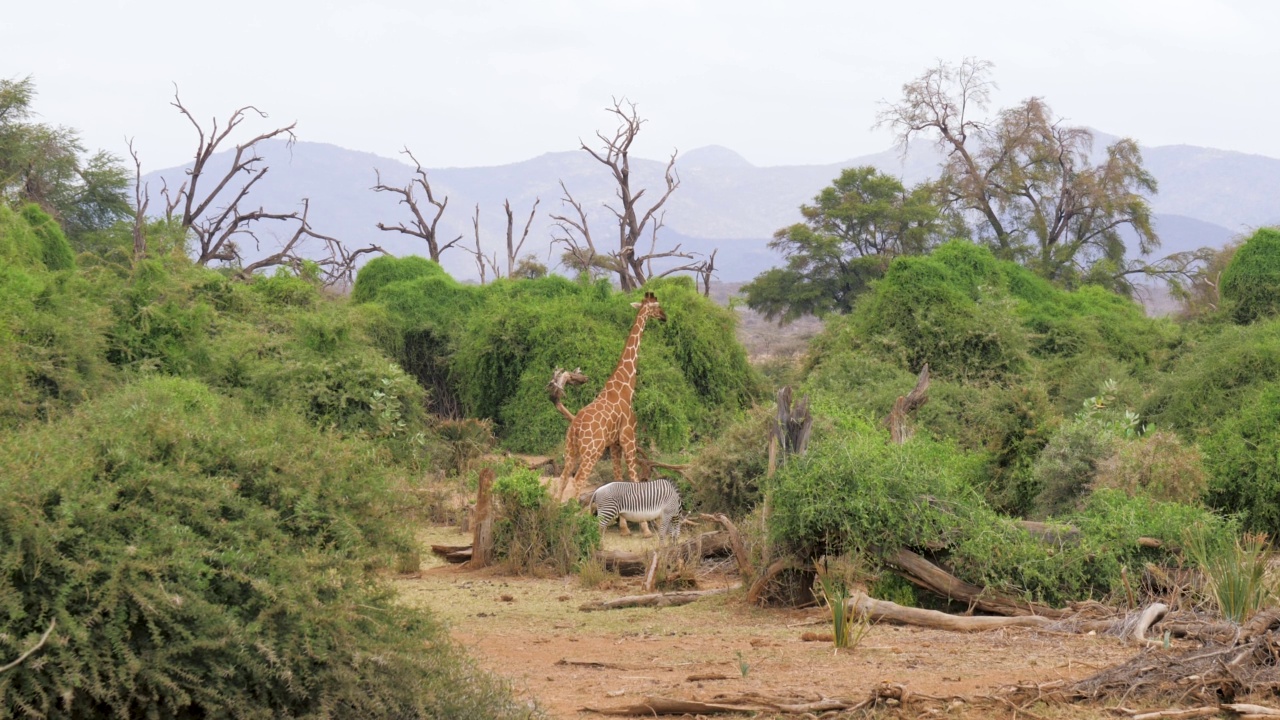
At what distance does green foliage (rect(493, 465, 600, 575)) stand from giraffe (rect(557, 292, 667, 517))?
64.8 inches

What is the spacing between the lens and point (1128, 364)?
21984mm

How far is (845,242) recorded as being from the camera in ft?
138

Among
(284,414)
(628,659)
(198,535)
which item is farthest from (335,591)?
(628,659)

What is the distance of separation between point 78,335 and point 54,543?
12800 mm

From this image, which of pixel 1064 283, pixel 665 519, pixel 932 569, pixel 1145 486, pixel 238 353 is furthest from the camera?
pixel 1064 283

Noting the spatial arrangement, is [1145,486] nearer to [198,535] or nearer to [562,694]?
[562,694]

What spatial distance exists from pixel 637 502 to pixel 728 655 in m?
5.25

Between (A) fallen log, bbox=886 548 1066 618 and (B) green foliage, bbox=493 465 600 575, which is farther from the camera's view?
(B) green foliage, bbox=493 465 600 575

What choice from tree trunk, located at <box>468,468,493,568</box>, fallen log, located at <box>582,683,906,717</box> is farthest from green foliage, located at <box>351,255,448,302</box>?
fallen log, located at <box>582,683,906,717</box>

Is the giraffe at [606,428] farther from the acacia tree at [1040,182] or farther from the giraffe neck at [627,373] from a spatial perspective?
the acacia tree at [1040,182]

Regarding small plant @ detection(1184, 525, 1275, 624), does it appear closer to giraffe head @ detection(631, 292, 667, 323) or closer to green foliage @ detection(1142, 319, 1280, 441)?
green foliage @ detection(1142, 319, 1280, 441)

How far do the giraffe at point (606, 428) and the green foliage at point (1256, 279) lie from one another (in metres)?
11.0

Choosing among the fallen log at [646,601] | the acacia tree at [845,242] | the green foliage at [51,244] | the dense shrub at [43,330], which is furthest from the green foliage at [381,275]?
the acacia tree at [845,242]

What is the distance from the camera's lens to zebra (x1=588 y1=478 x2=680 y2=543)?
42.1ft
